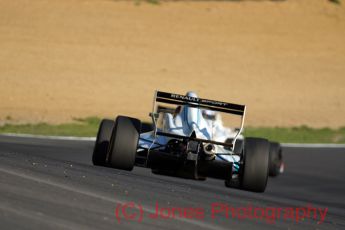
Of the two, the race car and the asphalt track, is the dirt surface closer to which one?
the race car

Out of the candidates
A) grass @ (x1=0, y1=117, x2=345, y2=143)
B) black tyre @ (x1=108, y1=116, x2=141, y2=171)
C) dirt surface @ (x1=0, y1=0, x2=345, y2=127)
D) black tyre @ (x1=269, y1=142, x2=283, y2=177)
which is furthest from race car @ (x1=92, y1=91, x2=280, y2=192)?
dirt surface @ (x1=0, y1=0, x2=345, y2=127)

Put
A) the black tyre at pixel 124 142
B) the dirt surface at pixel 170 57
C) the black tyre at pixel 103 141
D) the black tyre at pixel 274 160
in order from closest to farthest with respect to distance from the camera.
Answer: the black tyre at pixel 124 142
the black tyre at pixel 103 141
the black tyre at pixel 274 160
the dirt surface at pixel 170 57

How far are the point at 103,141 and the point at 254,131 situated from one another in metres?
16.6

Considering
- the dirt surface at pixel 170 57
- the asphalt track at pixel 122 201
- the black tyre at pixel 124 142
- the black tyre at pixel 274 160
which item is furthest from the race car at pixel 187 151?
the dirt surface at pixel 170 57

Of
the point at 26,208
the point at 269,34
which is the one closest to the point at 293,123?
the point at 269,34

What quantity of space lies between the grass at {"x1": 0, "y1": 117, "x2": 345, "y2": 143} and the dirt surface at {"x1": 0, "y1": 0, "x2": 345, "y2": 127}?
1.45m

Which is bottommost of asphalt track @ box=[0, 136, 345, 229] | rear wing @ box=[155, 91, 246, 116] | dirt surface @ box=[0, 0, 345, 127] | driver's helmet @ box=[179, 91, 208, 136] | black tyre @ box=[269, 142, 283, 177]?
asphalt track @ box=[0, 136, 345, 229]

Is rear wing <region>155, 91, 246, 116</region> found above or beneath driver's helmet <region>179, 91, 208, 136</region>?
above

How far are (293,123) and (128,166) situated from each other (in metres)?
23.2

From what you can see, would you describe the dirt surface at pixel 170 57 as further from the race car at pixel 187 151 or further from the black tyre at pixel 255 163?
the black tyre at pixel 255 163

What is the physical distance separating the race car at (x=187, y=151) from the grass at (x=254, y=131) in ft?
35.2

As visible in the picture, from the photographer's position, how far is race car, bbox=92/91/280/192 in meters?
11.7

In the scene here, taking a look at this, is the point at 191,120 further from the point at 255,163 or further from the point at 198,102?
the point at 255,163

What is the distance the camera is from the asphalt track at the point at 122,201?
7641 mm
